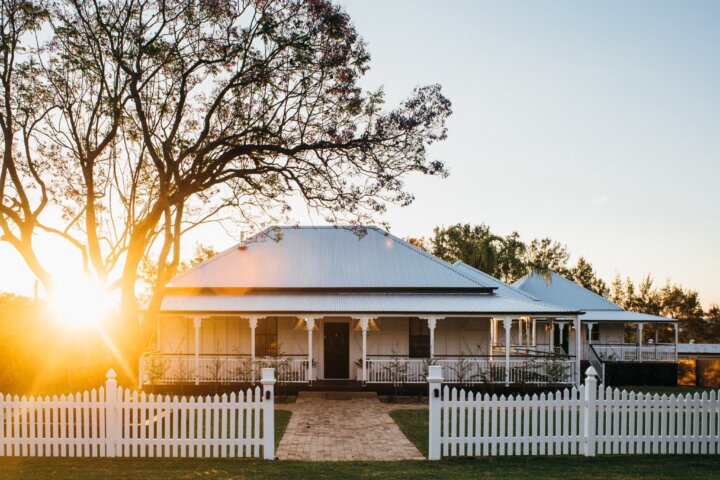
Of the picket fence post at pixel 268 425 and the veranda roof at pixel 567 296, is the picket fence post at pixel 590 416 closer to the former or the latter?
the picket fence post at pixel 268 425

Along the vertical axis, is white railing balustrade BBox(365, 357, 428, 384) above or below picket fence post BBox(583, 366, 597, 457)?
below

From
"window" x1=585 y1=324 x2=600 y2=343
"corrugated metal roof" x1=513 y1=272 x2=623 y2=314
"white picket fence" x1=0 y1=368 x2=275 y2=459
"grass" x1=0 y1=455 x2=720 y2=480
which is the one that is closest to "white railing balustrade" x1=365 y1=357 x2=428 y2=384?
"grass" x1=0 y1=455 x2=720 y2=480

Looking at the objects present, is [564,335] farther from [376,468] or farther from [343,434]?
[376,468]

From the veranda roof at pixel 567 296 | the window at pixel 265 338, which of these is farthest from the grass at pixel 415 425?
the veranda roof at pixel 567 296

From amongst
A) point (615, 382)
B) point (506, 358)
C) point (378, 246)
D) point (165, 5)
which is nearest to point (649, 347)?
point (615, 382)

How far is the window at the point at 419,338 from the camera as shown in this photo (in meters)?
24.8

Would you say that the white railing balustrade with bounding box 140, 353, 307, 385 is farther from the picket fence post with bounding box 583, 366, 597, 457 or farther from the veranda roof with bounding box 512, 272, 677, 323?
the veranda roof with bounding box 512, 272, 677, 323

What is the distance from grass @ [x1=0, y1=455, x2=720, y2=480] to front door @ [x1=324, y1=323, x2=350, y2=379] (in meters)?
13.4

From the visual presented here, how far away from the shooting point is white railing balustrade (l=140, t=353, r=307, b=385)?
72.1 feet

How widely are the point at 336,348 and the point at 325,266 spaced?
3754mm

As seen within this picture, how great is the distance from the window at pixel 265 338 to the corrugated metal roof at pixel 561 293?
54.8 feet

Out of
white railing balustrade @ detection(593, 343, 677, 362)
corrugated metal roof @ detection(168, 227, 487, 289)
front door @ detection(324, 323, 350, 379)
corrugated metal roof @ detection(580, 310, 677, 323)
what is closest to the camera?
front door @ detection(324, 323, 350, 379)

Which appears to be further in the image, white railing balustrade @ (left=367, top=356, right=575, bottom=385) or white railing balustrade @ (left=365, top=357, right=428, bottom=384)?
white railing balustrade @ (left=365, top=357, right=428, bottom=384)

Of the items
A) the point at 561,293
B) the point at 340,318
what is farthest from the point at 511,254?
the point at 340,318
